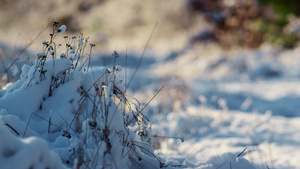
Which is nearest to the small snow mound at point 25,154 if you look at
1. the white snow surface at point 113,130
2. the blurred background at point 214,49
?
the white snow surface at point 113,130

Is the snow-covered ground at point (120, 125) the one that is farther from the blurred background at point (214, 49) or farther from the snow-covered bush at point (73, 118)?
the blurred background at point (214, 49)

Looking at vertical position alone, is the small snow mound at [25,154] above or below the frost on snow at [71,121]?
below

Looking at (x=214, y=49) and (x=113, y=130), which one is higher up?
(x=214, y=49)

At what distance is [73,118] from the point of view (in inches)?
76.9

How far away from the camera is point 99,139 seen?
160 cm

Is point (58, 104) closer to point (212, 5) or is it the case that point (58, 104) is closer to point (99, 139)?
point (99, 139)

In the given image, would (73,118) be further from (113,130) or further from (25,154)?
(25,154)

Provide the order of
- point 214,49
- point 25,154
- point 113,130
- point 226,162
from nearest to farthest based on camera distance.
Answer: point 25,154
point 113,130
point 226,162
point 214,49

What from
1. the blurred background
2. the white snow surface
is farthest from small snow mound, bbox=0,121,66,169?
the blurred background

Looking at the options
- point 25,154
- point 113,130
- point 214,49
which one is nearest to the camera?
point 25,154

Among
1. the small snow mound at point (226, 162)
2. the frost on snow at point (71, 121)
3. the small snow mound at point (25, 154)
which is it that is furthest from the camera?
the small snow mound at point (226, 162)

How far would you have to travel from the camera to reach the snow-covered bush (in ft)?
5.09

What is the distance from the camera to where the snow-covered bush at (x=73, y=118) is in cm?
155

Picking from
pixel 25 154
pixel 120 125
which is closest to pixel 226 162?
pixel 120 125
